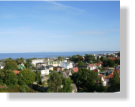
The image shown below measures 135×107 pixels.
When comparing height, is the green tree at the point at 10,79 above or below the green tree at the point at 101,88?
above

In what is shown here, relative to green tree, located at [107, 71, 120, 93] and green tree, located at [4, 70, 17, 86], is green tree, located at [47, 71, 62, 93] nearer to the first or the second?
green tree, located at [107, 71, 120, 93]

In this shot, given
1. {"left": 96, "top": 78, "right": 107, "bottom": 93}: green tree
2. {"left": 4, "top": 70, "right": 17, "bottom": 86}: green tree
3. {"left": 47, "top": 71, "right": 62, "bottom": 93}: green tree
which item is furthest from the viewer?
{"left": 4, "top": 70, "right": 17, "bottom": 86}: green tree

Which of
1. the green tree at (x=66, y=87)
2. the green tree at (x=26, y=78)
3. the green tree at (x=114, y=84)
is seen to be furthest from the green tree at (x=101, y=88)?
the green tree at (x=26, y=78)

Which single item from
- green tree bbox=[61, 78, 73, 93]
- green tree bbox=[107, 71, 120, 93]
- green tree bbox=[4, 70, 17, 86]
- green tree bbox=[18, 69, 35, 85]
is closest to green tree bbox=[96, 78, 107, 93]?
green tree bbox=[107, 71, 120, 93]

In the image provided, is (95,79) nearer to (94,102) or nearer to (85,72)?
(85,72)

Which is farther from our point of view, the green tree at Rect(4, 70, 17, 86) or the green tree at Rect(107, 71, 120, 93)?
the green tree at Rect(4, 70, 17, 86)

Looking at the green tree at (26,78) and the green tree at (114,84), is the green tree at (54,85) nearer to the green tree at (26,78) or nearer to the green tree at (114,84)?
the green tree at (26,78)

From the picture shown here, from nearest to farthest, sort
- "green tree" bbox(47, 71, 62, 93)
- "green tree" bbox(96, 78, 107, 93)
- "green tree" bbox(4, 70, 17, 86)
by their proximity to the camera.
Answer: "green tree" bbox(47, 71, 62, 93), "green tree" bbox(96, 78, 107, 93), "green tree" bbox(4, 70, 17, 86)

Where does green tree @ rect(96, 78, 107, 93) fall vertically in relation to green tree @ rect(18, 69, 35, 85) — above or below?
below

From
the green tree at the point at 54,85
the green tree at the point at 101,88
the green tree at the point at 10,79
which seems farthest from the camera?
the green tree at the point at 10,79

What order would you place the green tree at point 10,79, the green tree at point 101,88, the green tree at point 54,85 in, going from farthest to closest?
the green tree at point 10,79 → the green tree at point 101,88 → the green tree at point 54,85
